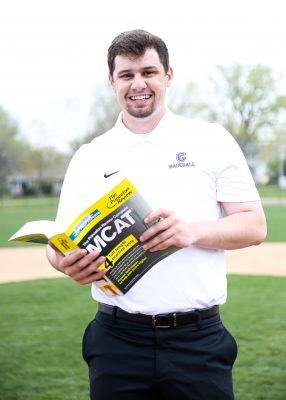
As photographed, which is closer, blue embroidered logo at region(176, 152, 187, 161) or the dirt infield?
blue embroidered logo at region(176, 152, 187, 161)

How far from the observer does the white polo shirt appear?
269 cm

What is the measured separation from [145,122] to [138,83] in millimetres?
198

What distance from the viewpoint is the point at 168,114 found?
2.87 metres

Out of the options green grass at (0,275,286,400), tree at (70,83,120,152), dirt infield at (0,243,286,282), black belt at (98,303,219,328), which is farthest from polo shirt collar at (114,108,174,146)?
tree at (70,83,120,152)

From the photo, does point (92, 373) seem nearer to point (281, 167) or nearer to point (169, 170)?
point (169, 170)

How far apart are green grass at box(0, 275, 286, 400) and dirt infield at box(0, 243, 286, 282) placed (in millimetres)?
1614

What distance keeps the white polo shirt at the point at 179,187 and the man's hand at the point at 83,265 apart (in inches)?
6.1

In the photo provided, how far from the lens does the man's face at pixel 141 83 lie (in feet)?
8.96

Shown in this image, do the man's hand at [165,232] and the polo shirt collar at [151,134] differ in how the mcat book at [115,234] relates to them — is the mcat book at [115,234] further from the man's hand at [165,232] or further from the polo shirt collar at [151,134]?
the polo shirt collar at [151,134]

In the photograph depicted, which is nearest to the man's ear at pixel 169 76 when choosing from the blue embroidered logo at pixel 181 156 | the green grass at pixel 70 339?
the blue embroidered logo at pixel 181 156

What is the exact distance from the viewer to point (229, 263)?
13906 millimetres

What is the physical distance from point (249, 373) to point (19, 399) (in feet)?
6.92

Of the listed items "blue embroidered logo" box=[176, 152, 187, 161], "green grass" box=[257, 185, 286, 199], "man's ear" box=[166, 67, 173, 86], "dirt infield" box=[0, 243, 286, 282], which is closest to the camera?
"blue embroidered logo" box=[176, 152, 187, 161]

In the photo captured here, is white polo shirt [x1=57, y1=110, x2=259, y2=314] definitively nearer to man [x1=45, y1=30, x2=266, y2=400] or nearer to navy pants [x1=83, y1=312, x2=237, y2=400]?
man [x1=45, y1=30, x2=266, y2=400]
